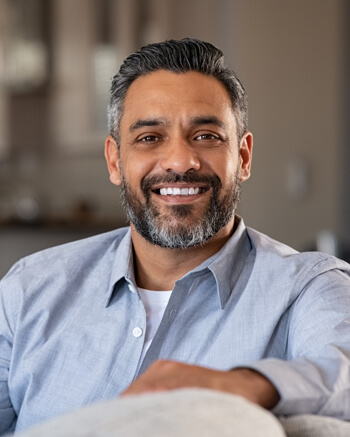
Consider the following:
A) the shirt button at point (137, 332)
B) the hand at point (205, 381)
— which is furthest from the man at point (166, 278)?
the hand at point (205, 381)

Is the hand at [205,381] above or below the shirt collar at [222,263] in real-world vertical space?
above

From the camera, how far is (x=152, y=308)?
147 centimetres

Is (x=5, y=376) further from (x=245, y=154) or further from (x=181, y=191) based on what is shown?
(x=245, y=154)

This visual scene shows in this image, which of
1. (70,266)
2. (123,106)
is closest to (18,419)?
(70,266)

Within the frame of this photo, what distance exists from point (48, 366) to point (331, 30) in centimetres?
356

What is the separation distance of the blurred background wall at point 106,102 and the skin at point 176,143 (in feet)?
6.59

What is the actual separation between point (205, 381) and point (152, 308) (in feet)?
2.03

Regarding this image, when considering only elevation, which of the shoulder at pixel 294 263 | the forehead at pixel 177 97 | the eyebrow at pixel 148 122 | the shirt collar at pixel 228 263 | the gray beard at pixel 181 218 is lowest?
the shirt collar at pixel 228 263

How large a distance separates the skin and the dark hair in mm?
17

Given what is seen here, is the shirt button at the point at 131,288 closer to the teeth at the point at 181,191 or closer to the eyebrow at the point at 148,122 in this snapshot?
the teeth at the point at 181,191

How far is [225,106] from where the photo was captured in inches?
59.6

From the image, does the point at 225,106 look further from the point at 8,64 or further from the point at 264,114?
the point at 8,64

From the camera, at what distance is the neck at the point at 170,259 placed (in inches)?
59.2

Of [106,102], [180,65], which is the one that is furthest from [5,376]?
[106,102]
